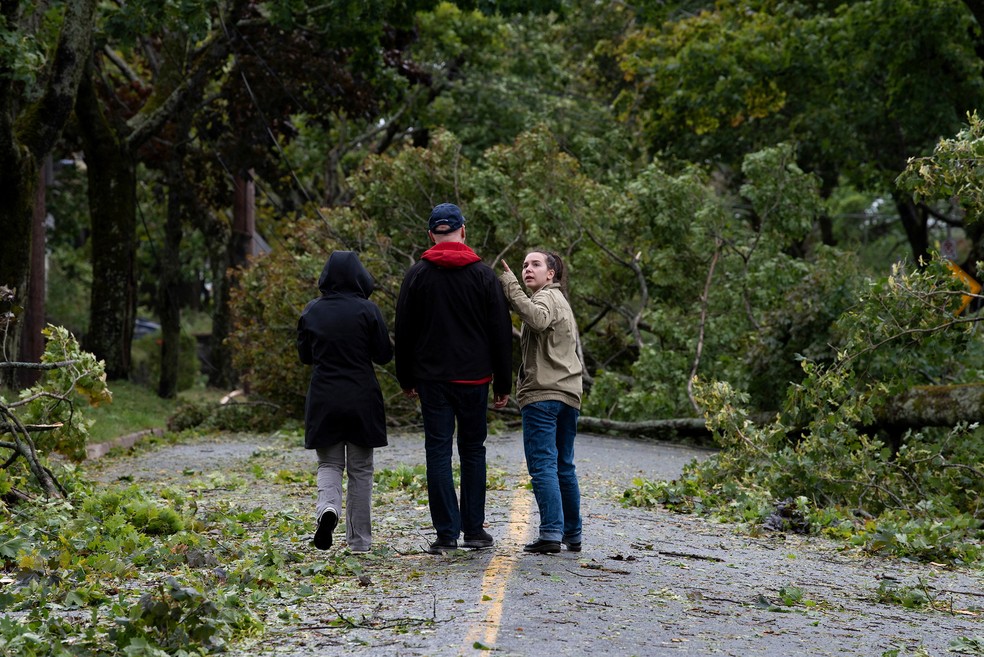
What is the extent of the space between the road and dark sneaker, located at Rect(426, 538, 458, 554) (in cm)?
8

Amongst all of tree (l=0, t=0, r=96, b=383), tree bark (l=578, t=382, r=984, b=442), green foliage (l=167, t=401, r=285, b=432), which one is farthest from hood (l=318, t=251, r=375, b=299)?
green foliage (l=167, t=401, r=285, b=432)

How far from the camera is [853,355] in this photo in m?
11.8

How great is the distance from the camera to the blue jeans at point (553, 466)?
7410mm

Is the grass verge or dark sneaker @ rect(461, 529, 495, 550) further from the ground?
dark sneaker @ rect(461, 529, 495, 550)

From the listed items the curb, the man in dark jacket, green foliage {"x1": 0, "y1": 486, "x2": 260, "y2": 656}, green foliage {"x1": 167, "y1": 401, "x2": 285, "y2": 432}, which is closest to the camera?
green foliage {"x1": 0, "y1": 486, "x2": 260, "y2": 656}

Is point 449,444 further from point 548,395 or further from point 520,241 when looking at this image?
point 520,241

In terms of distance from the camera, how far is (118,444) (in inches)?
675

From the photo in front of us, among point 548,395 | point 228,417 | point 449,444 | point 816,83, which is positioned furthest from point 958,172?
point 816,83

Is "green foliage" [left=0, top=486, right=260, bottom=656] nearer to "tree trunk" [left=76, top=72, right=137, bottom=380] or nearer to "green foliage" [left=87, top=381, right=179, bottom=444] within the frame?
"green foliage" [left=87, top=381, right=179, bottom=444]

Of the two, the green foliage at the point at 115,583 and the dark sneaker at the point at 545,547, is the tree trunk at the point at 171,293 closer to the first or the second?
the green foliage at the point at 115,583

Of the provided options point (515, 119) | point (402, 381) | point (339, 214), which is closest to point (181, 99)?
point (339, 214)

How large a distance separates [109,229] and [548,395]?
696 inches

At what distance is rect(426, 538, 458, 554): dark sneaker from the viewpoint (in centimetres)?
743

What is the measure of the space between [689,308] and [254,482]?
876 centimetres
